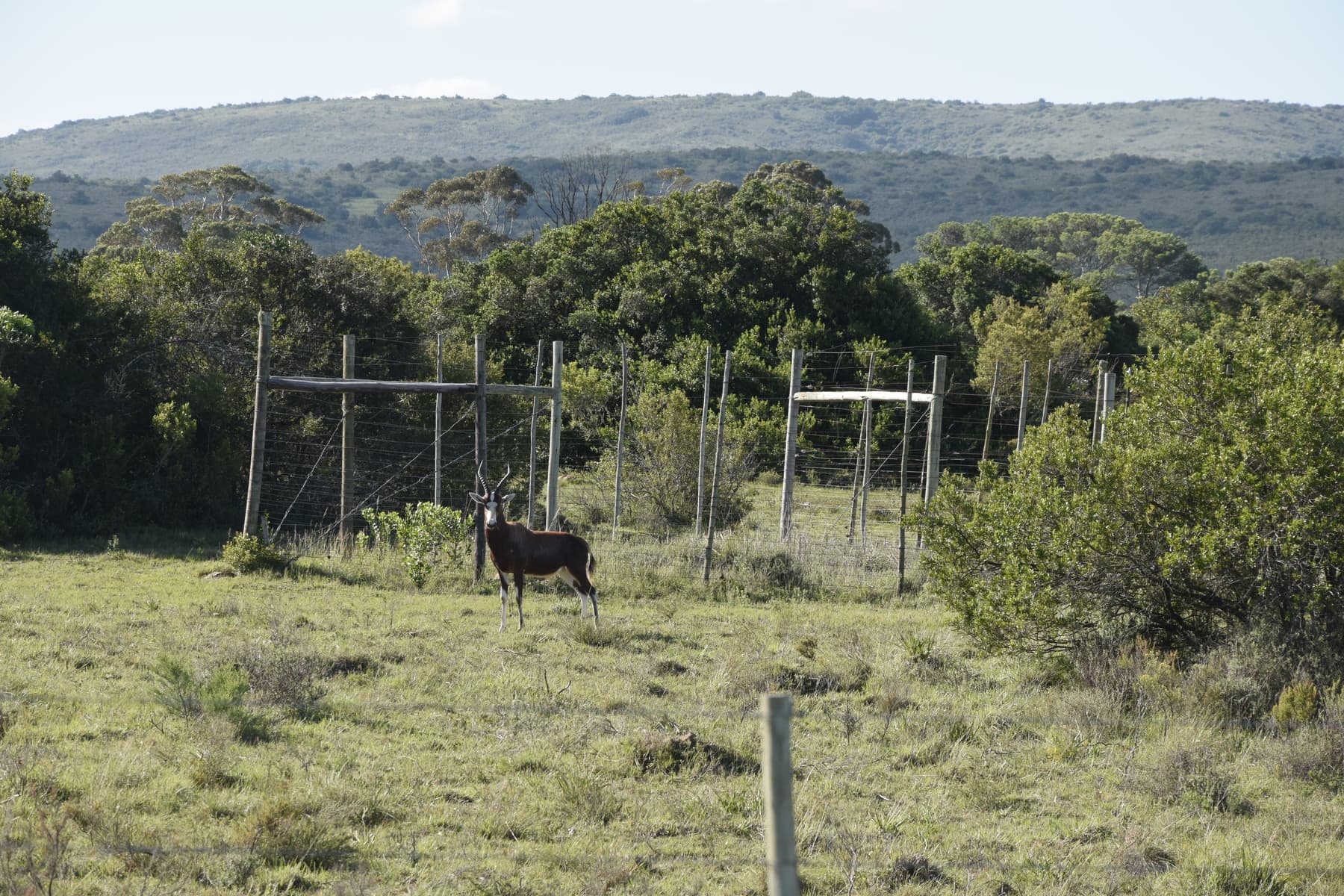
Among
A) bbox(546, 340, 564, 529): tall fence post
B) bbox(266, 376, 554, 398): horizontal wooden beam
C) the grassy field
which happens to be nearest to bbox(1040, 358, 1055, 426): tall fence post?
the grassy field

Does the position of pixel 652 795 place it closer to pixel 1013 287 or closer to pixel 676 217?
pixel 676 217

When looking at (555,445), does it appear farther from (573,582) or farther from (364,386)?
(573,582)

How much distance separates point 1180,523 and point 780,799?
755cm

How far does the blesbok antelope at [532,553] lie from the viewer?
45.1ft

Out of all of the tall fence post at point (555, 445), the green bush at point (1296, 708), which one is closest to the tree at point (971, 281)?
the tall fence post at point (555, 445)

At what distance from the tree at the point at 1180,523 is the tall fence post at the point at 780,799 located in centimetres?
674

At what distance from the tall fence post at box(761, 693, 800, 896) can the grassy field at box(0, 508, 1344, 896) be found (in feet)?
8.83

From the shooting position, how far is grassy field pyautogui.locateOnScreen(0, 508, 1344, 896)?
249 inches

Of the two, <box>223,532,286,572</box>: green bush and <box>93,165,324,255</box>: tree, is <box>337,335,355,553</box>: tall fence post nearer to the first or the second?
<box>223,532,286,572</box>: green bush

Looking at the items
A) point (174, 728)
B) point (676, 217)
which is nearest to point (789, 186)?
point (676, 217)

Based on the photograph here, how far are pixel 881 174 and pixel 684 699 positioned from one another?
18683cm

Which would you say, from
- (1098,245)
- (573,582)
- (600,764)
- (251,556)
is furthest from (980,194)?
(600,764)

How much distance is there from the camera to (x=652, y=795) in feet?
24.7

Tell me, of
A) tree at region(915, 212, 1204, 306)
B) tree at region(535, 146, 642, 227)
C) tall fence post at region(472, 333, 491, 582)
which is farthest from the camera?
tree at region(915, 212, 1204, 306)
